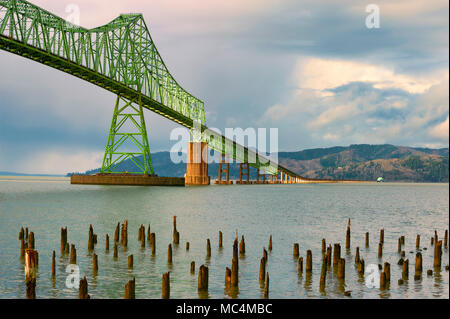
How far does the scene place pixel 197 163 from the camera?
14575cm

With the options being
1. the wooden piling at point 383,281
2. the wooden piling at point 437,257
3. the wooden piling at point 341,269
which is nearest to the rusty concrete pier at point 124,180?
the wooden piling at point 437,257

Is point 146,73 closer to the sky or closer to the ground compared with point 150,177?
closer to the sky

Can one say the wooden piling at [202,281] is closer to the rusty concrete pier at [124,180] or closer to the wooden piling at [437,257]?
the wooden piling at [437,257]

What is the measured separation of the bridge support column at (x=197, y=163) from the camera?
14057 centimetres

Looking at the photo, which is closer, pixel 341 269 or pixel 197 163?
pixel 341 269

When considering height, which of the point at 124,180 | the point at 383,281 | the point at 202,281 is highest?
the point at 124,180

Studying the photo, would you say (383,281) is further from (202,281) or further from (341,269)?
(202,281)

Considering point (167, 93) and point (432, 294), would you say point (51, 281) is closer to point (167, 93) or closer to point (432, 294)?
point (432, 294)

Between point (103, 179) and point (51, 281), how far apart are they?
79522 millimetres

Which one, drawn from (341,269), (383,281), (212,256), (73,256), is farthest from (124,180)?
(383,281)

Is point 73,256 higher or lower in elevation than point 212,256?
higher

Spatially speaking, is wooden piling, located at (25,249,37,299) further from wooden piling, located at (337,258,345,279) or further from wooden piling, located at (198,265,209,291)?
wooden piling, located at (337,258,345,279)

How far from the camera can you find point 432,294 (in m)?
17.6
